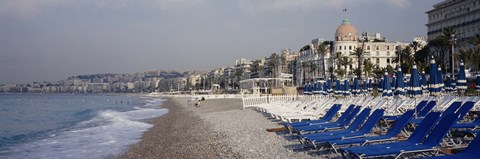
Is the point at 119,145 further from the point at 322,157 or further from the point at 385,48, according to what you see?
the point at 385,48

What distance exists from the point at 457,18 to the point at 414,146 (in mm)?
69023

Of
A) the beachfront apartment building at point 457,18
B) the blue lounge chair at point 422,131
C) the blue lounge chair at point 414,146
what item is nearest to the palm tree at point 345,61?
the beachfront apartment building at point 457,18

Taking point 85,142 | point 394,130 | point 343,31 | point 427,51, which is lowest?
point 85,142

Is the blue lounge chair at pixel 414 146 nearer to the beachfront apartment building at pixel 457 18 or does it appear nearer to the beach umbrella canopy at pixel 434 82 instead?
the beach umbrella canopy at pixel 434 82

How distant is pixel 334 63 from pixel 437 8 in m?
21.7

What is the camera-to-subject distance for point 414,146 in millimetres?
7059

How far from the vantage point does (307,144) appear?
1016 cm

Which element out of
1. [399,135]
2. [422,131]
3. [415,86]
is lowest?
[399,135]

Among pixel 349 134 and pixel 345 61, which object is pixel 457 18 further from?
pixel 349 134

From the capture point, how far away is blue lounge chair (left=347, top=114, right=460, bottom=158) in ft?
22.3

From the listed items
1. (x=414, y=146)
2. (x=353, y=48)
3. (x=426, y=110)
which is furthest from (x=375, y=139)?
(x=353, y=48)

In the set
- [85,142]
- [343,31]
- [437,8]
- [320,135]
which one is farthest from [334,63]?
[320,135]

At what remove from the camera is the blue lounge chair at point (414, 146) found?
6.80m

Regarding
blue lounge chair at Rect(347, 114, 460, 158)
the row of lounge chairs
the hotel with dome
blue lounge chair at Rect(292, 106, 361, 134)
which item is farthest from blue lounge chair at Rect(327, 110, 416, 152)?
the hotel with dome
